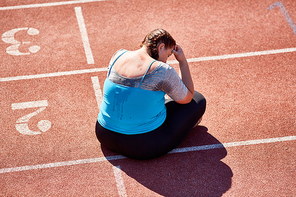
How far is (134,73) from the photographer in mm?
3979

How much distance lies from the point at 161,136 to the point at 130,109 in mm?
601

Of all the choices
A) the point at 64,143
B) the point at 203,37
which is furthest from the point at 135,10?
the point at 64,143

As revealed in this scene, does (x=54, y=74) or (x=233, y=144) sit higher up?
(x=54, y=74)

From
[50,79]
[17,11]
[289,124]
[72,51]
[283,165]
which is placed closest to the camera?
[283,165]

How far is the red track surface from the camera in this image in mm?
4496

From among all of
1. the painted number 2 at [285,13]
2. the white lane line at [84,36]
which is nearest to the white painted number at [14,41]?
the white lane line at [84,36]

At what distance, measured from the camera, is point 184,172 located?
459 centimetres

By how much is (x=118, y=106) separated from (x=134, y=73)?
45 centimetres

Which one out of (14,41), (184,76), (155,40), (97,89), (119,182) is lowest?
(119,182)

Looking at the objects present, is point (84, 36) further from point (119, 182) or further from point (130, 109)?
point (119, 182)

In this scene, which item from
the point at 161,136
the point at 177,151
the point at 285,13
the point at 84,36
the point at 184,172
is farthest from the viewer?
the point at 285,13

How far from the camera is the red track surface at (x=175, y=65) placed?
4.50 metres

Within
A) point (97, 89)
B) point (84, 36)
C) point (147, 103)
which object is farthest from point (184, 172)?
point (84, 36)

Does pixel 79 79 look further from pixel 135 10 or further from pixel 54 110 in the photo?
→ pixel 135 10
